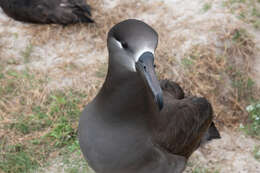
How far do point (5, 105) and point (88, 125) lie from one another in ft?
5.37

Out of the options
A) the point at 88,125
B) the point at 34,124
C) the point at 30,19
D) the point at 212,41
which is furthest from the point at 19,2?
the point at 88,125

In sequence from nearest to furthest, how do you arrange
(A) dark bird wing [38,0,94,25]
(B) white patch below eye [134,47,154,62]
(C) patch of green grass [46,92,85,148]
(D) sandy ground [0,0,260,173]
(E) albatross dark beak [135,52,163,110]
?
(E) albatross dark beak [135,52,163,110]
(B) white patch below eye [134,47,154,62]
(C) patch of green grass [46,92,85,148]
(D) sandy ground [0,0,260,173]
(A) dark bird wing [38,0,94,25]

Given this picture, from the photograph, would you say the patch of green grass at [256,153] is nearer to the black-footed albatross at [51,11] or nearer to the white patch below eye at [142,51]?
the white patch below eye at [142,51]

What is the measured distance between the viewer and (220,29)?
3.99m

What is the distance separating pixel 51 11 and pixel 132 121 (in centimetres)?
287

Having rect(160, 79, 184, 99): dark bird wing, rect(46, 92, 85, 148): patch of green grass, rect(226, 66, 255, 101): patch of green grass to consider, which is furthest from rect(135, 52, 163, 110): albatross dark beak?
rect(226, 66, 255, 101): patch of green grass

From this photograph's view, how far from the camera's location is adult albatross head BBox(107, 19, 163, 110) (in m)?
1.66

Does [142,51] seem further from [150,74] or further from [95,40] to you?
[95,40]

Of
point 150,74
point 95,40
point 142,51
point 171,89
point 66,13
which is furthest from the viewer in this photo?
point 66,13

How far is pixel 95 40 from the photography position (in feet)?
14.4

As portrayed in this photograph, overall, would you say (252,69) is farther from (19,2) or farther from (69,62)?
(19,2)

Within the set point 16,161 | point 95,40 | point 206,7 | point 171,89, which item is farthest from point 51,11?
point 171,89

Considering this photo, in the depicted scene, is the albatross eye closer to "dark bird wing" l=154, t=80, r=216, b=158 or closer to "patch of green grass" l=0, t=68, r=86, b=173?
"dark bird wing" l=154, t=80, r=216, b=158

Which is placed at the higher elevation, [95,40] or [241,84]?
[241,84]
